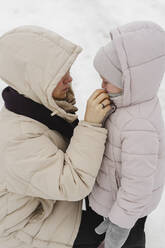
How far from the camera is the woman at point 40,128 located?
1.07 meters

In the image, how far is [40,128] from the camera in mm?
1188

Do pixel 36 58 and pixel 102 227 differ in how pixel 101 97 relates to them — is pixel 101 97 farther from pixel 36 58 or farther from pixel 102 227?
pixel 102 227

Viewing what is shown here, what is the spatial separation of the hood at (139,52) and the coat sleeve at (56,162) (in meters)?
0.24

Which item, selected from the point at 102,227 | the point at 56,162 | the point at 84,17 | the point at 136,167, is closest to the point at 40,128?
the point at 56,162

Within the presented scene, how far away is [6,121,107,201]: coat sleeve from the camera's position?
113 cm

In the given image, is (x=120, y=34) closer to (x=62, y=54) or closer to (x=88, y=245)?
(x=62, y=54)

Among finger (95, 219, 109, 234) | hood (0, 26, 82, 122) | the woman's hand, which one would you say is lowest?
finger (95, 219, 109, 234)

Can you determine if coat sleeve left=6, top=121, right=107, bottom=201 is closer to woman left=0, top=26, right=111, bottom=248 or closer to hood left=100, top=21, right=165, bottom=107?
woman left=0, top=26, right=111, bottom=248

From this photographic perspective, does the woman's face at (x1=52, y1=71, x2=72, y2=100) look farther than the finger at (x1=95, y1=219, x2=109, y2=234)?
No

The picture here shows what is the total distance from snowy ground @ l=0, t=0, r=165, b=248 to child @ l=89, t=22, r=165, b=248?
134cm

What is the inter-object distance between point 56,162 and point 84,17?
2.13m

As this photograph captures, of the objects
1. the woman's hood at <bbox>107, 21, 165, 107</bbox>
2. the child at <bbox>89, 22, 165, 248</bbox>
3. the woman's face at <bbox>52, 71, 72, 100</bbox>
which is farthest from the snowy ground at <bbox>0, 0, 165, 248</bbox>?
the woman's hood at <bbox>107, 21, 165, 107</bbox>

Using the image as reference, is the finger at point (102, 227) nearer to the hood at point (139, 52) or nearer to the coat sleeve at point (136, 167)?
the coat sleeve at point (136, 167)

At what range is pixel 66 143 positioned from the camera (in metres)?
1.34
